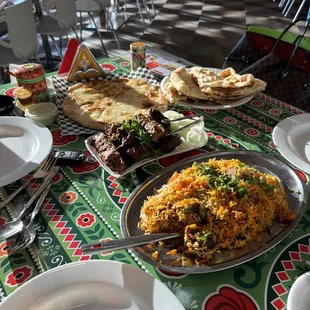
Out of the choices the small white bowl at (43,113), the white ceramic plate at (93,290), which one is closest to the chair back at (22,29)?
the small white bowl at (43,113)

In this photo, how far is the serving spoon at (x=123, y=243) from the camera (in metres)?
0.83

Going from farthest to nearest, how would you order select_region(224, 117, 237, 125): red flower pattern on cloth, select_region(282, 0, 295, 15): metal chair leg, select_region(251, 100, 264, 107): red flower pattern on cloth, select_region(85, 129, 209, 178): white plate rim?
select_region(282, 0, 295, 15): metal chair leg < select_region(251, 100, 264, 107): red flower pattern on cloth < select_region(224, 117, 237, 125): red flower pattern on cloth < select_region(85, 129, 209, 178): white plate rim

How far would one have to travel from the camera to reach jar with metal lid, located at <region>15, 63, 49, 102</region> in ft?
4.89

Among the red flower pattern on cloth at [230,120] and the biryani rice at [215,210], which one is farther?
the red flower pattern on cloth at [230,120]

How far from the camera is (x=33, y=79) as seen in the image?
1509 millimetres

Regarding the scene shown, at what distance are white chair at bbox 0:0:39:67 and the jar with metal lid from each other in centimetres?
148

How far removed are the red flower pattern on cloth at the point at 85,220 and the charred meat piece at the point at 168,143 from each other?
346 millimetres

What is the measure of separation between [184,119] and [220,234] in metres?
0.60

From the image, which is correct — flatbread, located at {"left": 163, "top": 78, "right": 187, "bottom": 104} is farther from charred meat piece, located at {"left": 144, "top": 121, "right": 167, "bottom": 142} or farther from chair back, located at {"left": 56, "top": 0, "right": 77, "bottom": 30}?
chair back, located at {"left": 56, "top": 0, "right": 77, "bottom": 30}

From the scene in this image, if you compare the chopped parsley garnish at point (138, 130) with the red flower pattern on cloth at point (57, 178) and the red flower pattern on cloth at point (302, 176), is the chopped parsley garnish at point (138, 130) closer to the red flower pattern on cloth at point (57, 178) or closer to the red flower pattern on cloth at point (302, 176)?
the red flower pattern on cloth at point (57, 178)

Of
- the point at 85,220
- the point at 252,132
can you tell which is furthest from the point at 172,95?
the point at 85,220

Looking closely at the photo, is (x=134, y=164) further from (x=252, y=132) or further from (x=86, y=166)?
(x=252, y=132)

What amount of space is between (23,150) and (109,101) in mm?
474

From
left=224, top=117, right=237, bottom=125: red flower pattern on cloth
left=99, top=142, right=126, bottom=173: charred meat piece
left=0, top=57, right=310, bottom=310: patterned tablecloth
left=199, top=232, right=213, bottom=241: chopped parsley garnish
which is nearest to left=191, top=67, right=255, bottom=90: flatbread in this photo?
left=224, top=117, right=237, bottom=125: red flower pattern on cloth
